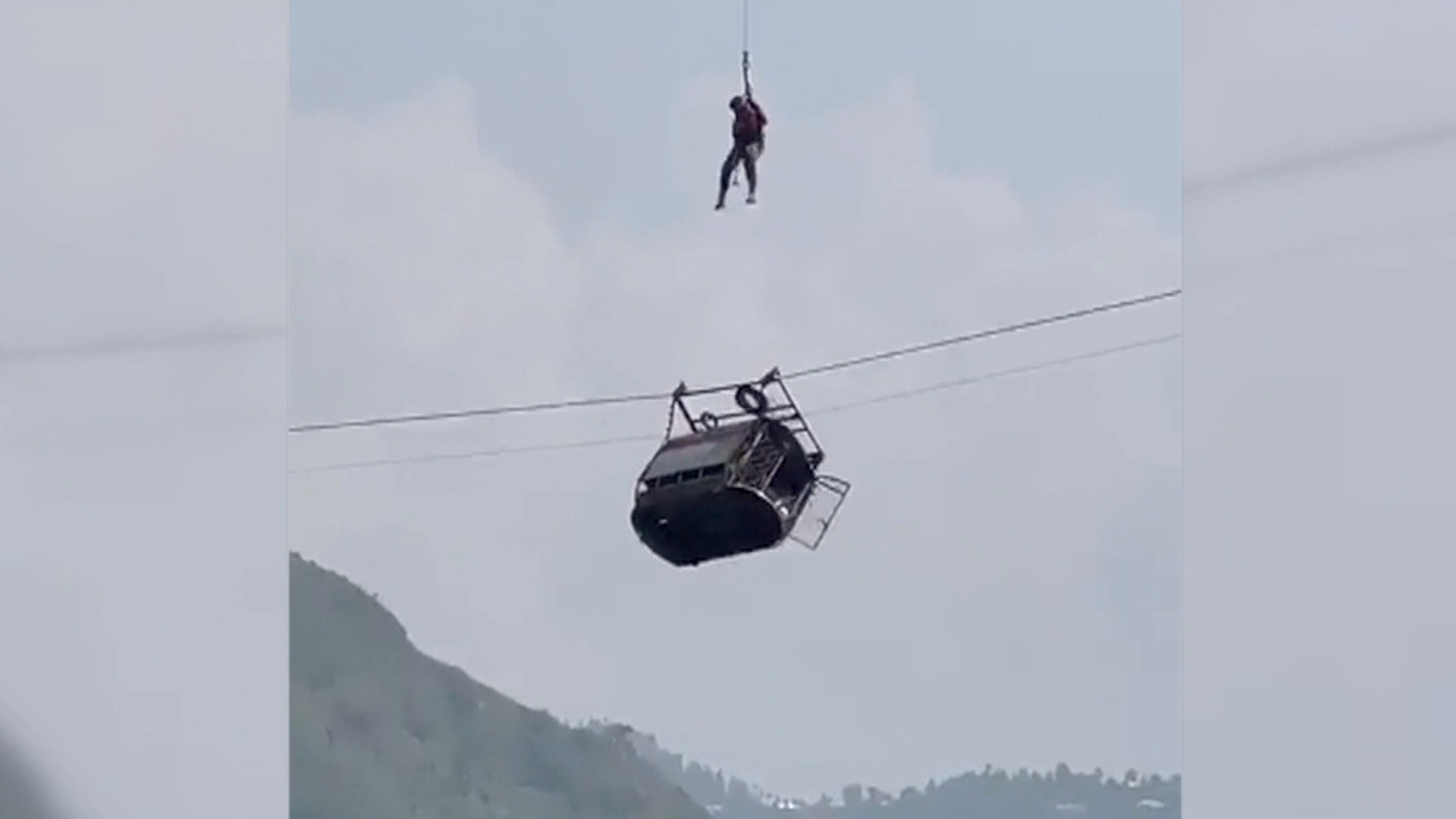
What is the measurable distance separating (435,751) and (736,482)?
2.20ft

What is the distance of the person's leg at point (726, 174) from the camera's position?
3.43 metres

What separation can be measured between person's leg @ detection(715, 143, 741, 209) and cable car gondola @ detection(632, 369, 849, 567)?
0.91ft

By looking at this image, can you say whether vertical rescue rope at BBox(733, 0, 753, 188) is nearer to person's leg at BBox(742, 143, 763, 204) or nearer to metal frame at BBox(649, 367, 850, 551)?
person's leg at BBox(742, 143, 763, 204)

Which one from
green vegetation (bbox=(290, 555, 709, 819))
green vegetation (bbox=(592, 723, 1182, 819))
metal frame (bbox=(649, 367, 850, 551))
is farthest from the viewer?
green vegetation (bbox=(290, 555, 709, 819))

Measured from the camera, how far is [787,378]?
3.38m

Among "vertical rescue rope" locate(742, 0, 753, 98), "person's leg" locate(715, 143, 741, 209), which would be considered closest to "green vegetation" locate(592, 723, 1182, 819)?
"person's leg" locate(715, 143, 741, 209)

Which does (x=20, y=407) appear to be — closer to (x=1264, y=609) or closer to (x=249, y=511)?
(x=249, y=511)

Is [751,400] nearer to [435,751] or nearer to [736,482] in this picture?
[736,482]

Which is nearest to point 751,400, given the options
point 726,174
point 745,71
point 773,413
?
point 773,413

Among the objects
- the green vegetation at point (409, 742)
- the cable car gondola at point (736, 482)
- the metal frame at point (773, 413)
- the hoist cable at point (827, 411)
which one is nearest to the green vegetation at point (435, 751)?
the green vegetation at point (409, 742)

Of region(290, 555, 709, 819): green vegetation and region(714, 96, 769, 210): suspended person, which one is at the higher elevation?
region(714, 96, 769, 210): suspended person

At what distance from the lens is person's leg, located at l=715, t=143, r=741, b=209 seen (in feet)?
11.2

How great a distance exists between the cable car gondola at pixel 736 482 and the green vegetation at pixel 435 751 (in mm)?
311

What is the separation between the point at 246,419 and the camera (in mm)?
3686
